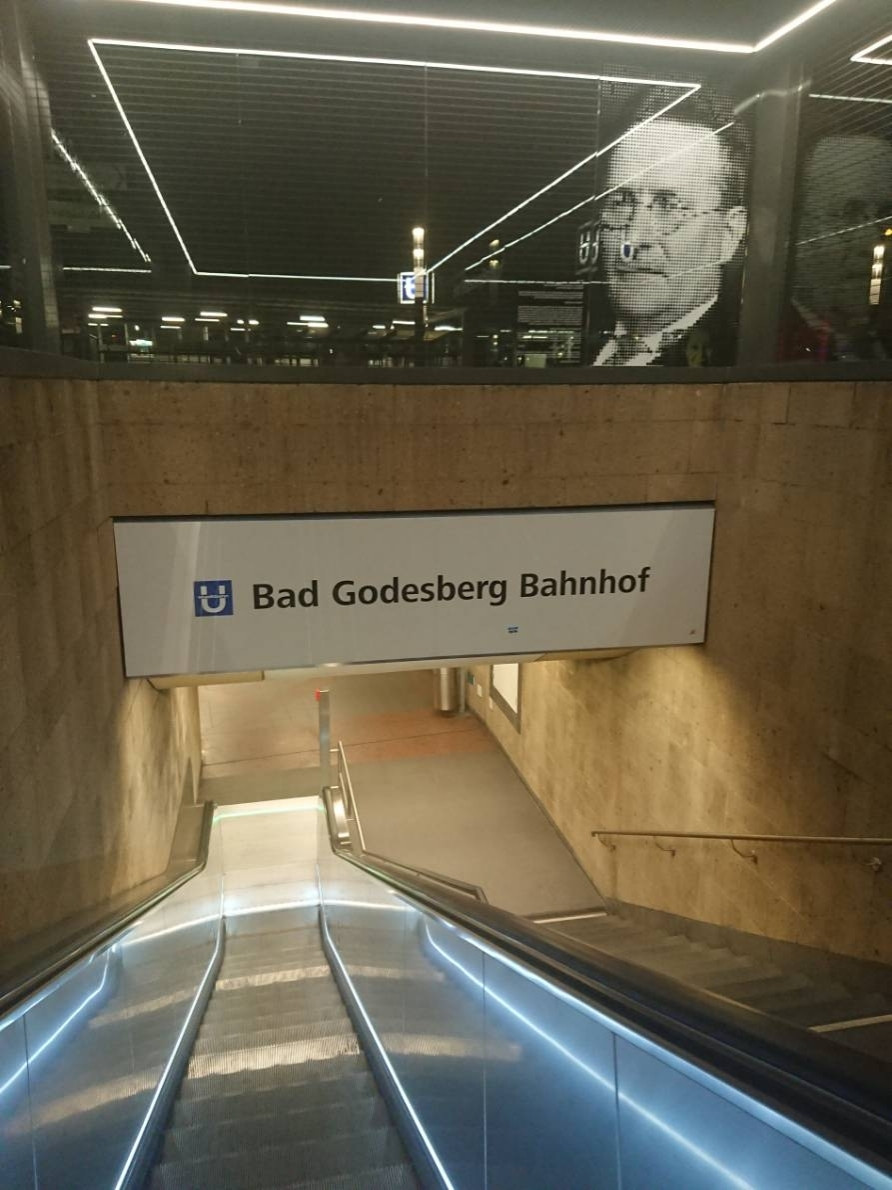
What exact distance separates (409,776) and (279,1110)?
756 centimetres

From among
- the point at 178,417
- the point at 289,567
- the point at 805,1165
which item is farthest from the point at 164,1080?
the point at 178,417

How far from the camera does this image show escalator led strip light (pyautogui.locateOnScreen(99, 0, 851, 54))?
4875mm

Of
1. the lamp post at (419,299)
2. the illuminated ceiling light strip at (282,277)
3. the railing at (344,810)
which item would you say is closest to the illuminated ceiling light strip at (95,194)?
the illuminated ceiling light strip at (282,277)

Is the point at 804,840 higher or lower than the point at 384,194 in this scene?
lower

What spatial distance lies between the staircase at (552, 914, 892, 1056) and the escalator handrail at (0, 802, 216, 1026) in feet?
4.58

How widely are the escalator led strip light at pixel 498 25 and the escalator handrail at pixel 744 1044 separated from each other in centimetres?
533

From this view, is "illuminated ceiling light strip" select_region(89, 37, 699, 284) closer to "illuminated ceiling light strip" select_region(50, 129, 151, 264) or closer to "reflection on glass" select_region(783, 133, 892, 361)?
"illuminated ceiling light strip" select_region(50, 129, 151, 264)

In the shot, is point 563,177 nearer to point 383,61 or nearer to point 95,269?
point 383,61

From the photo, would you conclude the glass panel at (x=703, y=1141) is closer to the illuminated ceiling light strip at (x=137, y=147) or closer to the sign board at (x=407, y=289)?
the sign board at (x=407, y=289)

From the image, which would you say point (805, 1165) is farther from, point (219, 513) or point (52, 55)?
point (52, 55)

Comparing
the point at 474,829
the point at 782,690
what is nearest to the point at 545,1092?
the point at 782,690

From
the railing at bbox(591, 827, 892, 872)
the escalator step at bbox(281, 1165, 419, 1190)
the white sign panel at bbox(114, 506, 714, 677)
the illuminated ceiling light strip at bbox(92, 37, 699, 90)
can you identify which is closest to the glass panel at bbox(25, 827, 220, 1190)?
the escalator step at bbox(281, 1165, 419, 1190)

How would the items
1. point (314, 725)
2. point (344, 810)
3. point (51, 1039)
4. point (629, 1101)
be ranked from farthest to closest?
point (314, 725), point (344, 810), point (51, 1039), point (629, 1101)

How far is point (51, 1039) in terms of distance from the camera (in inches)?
81.2
